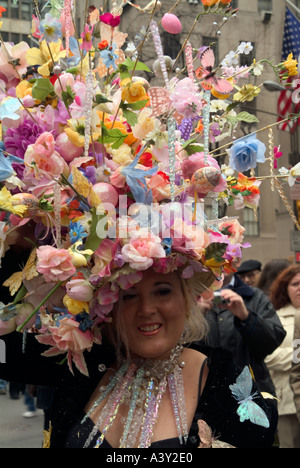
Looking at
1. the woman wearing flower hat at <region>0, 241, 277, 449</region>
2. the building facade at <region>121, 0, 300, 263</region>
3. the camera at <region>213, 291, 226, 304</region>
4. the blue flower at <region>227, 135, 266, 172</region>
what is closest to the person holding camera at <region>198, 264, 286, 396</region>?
the camera at <region>213, 291, 226, 304</region>

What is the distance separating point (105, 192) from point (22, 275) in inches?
14.8

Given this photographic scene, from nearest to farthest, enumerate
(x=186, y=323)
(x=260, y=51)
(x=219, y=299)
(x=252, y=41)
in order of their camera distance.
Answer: (x=186, y=323)
(x=219, y=299)
(x=252, y=41)
(x=260, y=51)

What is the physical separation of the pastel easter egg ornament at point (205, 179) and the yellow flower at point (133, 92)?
27cm

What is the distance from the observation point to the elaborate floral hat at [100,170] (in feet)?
6.19

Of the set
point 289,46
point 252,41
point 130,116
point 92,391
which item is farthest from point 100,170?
point 289,46

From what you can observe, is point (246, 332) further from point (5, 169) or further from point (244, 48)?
point (5, 169)

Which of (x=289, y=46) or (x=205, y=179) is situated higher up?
(x=289, y=46)

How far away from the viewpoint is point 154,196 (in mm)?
1970

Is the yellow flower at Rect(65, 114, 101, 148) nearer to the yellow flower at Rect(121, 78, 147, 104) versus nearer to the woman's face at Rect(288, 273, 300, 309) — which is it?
the yellow flower at Rect(121, 78, 147, 104)

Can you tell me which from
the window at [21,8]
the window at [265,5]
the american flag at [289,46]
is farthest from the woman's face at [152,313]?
the window at [265,5]

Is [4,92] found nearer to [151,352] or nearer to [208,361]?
[151,352]

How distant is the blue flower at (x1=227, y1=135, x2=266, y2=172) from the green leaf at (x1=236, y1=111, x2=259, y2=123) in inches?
5.2

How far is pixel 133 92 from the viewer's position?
189 centimetres

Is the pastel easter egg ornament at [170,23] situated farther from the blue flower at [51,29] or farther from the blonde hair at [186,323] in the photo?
the blonde hair at [186,323]
